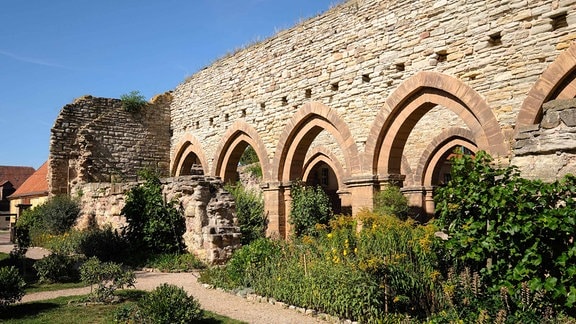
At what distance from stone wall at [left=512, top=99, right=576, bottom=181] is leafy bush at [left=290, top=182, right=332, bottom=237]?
8096 millimetres

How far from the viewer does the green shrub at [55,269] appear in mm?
7855

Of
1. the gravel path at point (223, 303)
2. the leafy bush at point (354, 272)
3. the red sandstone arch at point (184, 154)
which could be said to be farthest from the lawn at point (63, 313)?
the red sandstone arch at point (184, 154)

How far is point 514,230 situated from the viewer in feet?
13.6

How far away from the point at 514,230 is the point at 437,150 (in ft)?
35.7

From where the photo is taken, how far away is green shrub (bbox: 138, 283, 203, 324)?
4844 millimetres

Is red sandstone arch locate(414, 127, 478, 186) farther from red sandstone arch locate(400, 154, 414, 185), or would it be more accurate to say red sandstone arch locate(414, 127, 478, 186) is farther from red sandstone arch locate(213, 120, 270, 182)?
red sandstone arch locate(213, 120, 270, 182)

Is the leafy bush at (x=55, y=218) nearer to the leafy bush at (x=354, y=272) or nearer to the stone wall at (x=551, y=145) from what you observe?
the leafy bush at (x=354, y=272)

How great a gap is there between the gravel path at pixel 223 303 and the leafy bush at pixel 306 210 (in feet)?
15.3

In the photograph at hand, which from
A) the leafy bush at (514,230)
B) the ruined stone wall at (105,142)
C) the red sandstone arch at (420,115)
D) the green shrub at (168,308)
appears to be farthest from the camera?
the ruined stone wall at (105,142)

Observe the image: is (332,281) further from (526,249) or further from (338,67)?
(338,67)

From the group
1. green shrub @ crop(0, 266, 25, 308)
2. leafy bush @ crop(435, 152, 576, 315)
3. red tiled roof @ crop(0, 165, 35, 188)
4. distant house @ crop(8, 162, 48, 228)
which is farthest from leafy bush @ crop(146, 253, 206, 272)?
red tiled roof @ crop(0, 165, 35, 188)

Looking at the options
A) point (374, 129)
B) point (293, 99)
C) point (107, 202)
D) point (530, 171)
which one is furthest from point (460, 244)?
point (107, 202)

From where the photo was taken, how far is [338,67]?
1157cm

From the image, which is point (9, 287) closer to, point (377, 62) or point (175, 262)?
point (175, 262)
